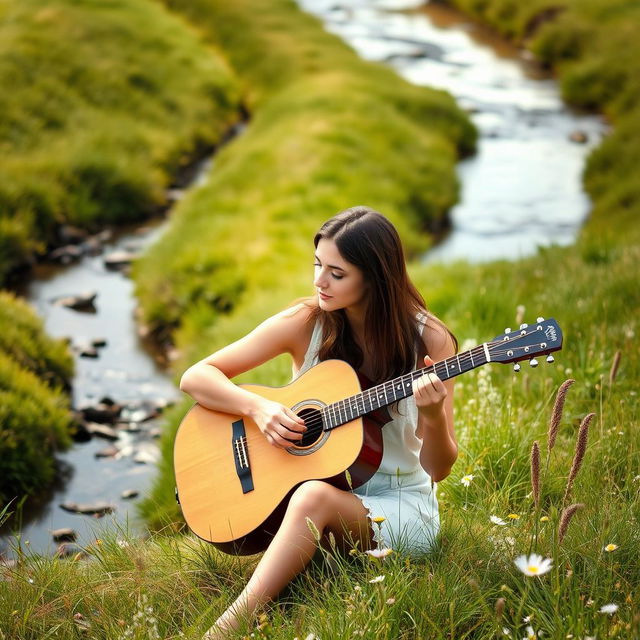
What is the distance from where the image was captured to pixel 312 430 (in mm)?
3736

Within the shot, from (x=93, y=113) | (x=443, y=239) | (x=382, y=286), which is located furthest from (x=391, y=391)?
(x=93, y=113)

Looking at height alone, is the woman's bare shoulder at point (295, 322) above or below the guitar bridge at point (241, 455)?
above

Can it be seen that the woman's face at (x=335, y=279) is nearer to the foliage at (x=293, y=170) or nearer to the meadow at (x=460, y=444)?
the meadow at (x=460, y=444)

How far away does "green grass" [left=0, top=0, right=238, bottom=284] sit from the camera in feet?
34.1

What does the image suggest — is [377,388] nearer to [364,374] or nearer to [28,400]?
[364,374]

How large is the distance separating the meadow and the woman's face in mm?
999

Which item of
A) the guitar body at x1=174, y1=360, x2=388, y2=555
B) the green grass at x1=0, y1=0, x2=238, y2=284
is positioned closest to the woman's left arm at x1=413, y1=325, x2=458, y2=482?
the guitar body at x1=174, y1=360, x2=388, y2=555

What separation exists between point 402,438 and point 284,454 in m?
0.52

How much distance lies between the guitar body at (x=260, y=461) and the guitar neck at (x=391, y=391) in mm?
47

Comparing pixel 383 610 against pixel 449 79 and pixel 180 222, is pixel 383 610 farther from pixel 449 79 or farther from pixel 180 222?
pixel 449 79

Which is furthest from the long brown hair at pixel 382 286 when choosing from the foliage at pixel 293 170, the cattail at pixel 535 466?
the foliage at pixel 293 170

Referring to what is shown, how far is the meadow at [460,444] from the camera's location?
3002 mm

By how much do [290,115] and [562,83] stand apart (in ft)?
20.1

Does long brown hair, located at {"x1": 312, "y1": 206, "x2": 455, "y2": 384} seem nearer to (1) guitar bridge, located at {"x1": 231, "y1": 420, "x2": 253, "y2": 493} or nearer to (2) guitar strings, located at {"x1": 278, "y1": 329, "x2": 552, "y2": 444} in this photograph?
(2) guitar strings, located at {"x1": 278, "y1": 329, "x2": 552, "y2": 444}
